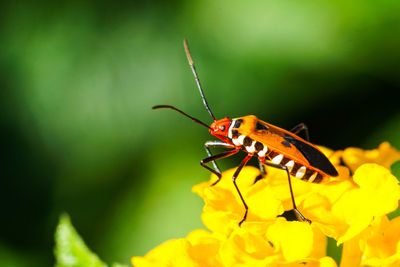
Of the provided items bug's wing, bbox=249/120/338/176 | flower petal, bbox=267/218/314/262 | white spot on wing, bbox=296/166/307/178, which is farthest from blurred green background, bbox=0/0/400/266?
flower petal, bbox=267/218/314/262

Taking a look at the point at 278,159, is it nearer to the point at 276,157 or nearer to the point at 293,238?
the point at 276,157

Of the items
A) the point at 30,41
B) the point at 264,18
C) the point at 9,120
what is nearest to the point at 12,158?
the point at 9,120

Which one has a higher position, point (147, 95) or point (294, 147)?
point (294, 147)

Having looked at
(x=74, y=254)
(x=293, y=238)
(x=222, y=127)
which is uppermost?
(x=222, y=127)

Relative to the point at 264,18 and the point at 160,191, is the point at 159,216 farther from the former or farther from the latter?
the point at 264,18

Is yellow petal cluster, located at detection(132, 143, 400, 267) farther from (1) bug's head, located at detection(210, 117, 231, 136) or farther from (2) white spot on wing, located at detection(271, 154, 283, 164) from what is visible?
(1) bug's head, located at detection(210, 117, 231, 136)

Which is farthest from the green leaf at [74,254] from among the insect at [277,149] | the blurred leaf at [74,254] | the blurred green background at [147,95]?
the blurred green background at [147,95]

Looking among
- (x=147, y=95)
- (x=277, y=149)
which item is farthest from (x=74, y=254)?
(x=147, y=95)
